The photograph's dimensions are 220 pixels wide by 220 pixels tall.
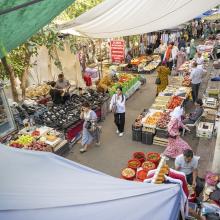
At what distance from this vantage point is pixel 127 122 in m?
10.7

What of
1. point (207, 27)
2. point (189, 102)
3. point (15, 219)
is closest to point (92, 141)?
point (189, 102)

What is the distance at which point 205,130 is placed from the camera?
885 cm

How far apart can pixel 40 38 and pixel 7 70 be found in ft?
5.77

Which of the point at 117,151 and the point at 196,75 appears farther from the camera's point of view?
the point at 196,75

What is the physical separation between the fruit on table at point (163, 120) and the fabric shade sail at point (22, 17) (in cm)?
670

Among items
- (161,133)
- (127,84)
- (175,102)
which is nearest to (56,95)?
(127,84)

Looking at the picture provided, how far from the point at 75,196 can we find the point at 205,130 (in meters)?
6.96

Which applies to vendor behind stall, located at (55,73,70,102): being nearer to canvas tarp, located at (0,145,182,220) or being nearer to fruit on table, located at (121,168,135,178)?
fruit on table, located at (121,168,135,178)

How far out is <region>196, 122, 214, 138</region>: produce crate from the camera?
8.84 m

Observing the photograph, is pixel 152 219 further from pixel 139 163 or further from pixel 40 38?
pixel 40 38

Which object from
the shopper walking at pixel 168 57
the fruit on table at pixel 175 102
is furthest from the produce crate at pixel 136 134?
the shopper walking at pixel 168 57

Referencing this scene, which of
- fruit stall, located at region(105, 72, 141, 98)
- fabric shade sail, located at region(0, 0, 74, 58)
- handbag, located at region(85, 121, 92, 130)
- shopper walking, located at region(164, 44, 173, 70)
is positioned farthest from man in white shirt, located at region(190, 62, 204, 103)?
fabric shade sail, located at region(0, 0, 74, 58)

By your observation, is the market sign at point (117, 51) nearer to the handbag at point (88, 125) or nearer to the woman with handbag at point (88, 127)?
the woman with handbag at point (88, 127)

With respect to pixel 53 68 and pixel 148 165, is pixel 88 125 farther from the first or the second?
pixel 53 68
